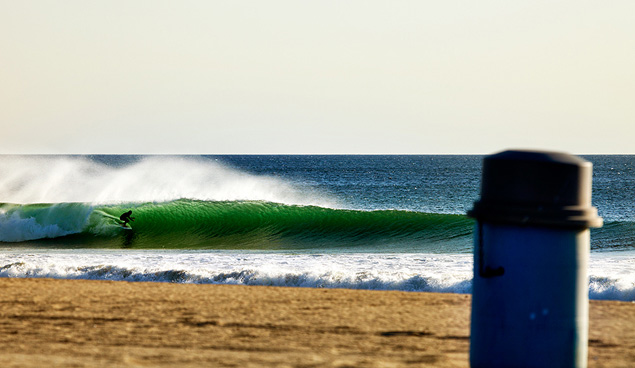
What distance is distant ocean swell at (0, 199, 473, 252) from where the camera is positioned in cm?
1688

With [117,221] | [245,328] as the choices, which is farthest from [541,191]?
[117,221]

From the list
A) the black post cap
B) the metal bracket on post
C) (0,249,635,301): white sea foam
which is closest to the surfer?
(0,249,635,301): white sea foam

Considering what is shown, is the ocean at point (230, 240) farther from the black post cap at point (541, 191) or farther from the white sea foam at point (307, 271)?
the black post cap at point (541, 191)

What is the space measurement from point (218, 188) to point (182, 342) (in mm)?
19522

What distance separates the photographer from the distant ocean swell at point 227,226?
16875mm

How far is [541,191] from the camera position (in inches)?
107

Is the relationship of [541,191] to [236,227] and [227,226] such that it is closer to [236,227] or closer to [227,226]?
[236,227]

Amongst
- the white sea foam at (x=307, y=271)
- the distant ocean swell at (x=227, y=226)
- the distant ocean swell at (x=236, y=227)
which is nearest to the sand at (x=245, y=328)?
the white sea foam at (x=307, y=271)

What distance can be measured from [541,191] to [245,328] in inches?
121

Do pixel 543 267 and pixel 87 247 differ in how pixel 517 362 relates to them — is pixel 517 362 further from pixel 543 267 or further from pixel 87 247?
pixel 87 247

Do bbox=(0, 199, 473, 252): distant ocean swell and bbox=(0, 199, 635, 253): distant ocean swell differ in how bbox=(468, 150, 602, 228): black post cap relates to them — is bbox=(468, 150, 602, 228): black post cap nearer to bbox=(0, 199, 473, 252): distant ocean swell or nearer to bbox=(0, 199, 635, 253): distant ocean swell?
bbox=(0, 199, 635, 253): distant ocean swell

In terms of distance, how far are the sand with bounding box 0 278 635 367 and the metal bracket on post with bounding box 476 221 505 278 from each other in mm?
1432

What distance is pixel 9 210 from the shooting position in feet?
65.0

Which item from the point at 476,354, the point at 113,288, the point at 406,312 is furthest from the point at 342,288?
the point at 476,354
